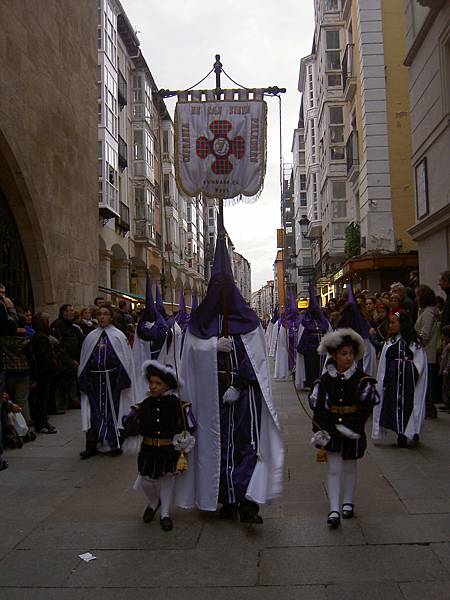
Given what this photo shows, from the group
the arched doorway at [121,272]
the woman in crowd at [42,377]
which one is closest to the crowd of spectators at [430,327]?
the woman in crowd at [42,377]

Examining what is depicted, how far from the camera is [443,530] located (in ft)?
15.4

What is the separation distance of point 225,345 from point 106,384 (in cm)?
317

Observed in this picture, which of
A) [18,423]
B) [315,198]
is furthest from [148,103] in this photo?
[18,423]

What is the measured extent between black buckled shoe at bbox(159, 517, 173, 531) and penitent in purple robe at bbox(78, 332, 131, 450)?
303cm

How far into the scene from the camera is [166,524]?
4.93 meters

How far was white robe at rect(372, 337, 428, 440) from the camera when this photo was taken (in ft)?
24.7

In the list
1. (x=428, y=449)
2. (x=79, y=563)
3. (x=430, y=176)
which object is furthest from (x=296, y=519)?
(x=430, y=176)

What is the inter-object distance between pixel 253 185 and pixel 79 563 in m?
6.82

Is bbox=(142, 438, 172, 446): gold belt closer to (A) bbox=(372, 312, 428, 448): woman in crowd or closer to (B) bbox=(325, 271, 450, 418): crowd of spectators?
(A) bbox=(372, 312, 428, 448): woman in crowd

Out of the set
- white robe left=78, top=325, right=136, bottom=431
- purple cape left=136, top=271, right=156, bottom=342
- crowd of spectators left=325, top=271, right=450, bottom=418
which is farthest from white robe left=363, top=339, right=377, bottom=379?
white robe left=78, top=325, right=136, bottom=431

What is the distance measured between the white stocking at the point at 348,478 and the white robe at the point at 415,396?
2.46 meters

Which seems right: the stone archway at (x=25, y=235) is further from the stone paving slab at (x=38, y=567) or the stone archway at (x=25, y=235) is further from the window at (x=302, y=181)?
the window at (x=302, y=181)

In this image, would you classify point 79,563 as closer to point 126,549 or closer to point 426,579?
point 126,549

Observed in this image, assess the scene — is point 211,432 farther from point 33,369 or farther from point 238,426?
point 33,369
